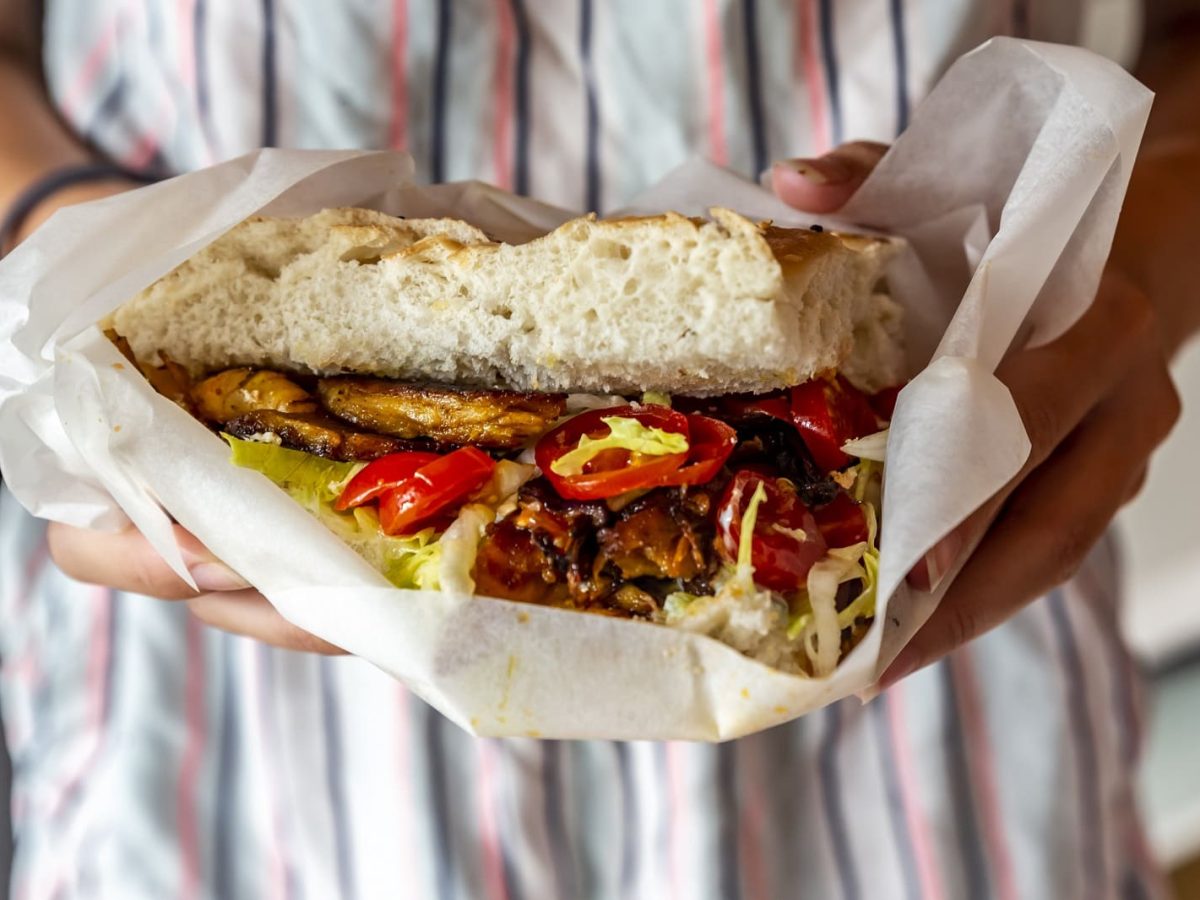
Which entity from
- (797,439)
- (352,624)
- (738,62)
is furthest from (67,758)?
(738,62)

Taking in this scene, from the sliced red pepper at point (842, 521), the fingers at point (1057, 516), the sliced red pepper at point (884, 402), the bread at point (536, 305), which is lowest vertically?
the fingers at point (1057, 516)

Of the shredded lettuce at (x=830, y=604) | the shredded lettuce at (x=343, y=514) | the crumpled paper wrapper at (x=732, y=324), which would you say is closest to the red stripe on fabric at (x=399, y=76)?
the crumpled paper wrapper at (x=732, y=324)

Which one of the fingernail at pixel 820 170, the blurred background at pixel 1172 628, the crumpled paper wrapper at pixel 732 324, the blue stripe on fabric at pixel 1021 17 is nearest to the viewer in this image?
the crumpled paper wrapper at pixel 732 324

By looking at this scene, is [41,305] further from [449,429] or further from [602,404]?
[602,404]

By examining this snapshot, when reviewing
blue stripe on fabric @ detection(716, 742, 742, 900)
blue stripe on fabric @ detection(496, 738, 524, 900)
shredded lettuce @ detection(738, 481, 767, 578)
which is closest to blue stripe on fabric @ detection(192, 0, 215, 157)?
blue stripe on fabric @ detection(496, 738, 524, 900)

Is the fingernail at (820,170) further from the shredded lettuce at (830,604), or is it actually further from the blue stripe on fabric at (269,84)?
the blue stripe on fabric at (269,84)

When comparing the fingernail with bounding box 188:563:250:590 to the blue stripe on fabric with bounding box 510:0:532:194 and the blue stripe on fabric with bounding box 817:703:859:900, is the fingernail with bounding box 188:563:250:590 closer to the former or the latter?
the blue stripe on fabric with bounding box 510:0:532:194
